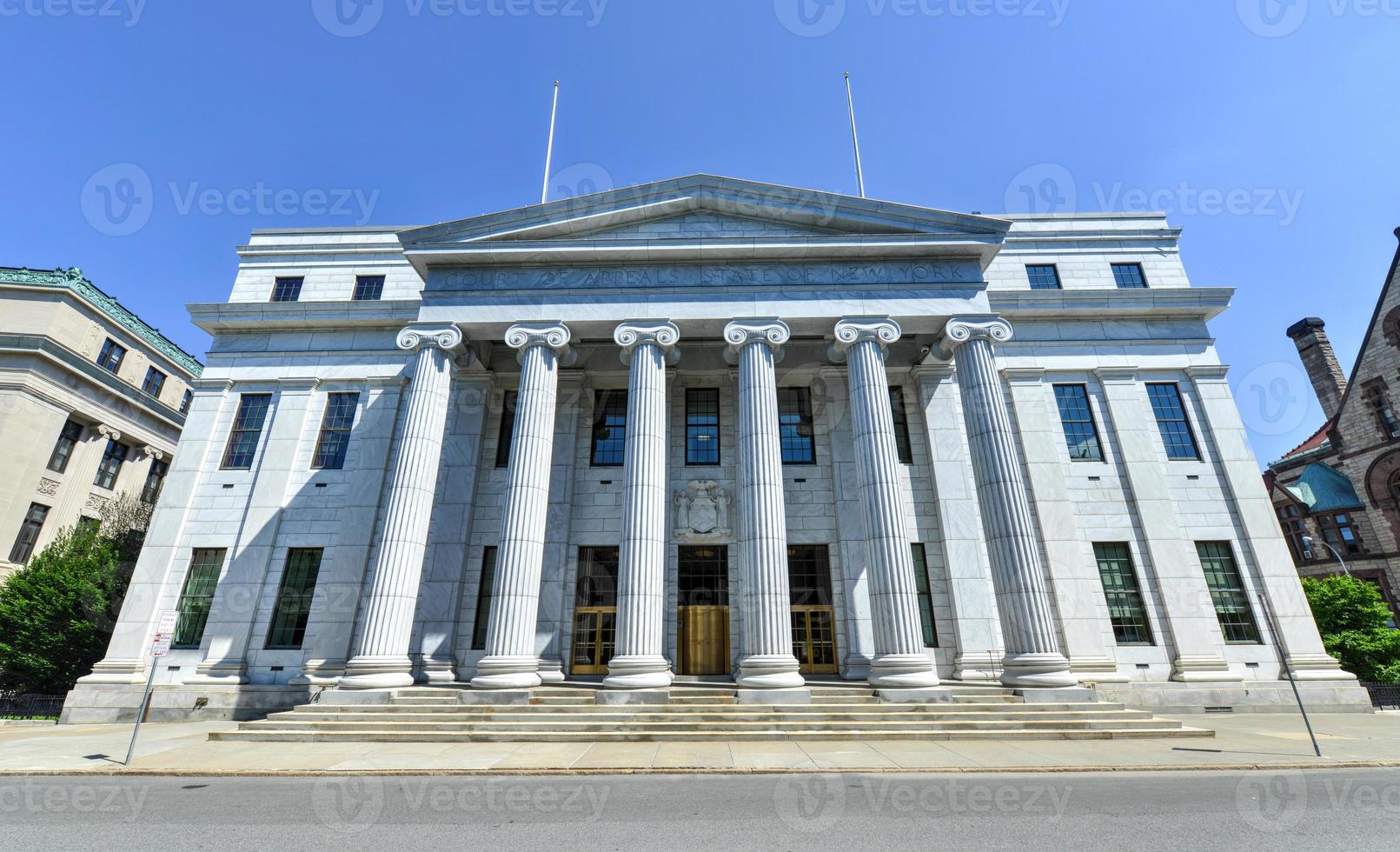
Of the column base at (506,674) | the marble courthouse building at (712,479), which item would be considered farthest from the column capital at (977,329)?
the column base at (506,674)

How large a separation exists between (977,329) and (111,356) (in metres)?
47.9

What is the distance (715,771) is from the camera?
10555mm

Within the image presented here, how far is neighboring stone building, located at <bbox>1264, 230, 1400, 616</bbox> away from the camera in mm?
37000

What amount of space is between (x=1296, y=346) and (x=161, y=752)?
232ft

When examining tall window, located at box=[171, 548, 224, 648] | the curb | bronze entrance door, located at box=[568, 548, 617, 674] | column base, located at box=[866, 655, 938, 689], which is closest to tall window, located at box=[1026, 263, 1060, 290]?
column base, located at box=[866, 655, 938, 689]

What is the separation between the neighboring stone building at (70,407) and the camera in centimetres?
2889

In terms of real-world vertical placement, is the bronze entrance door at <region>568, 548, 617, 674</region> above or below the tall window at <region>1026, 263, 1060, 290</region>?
below

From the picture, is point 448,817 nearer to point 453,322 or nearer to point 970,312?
point 453,322

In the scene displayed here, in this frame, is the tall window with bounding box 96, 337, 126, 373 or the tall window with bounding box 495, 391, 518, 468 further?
the tall window with bounding box 96, 337, 126, 373

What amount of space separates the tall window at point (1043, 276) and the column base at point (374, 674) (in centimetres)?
2801

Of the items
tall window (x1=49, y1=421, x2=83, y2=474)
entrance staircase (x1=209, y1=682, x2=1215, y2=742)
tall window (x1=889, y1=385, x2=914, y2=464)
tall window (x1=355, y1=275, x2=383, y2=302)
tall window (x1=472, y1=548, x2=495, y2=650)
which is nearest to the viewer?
entrance staircase (x1=209, y1=682, x2=1215, y2=742)

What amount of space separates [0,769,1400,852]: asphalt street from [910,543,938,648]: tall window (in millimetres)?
9952

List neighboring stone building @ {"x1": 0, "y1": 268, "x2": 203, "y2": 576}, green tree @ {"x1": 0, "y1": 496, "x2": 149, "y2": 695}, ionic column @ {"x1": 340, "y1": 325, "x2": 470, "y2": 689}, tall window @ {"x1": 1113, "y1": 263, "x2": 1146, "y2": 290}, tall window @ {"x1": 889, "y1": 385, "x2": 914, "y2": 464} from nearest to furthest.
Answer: ionic column @ {"x1": 340, "y1": 325, "x2": 470, "y2": 689}
tall window @ {"x1": 889, "y1": 385, "x2": 914, "y2": 464}
green tree @ {"x1": 0, "y1": 496, "x2": 149, "y2": 695}
tall window @ {"x1": 1113, "y1": 263, "x2": 1146, "y2": 290}
neighboring stone building @ {"x1": 0, "y1": 268, "x2": 203, "y2": 576}

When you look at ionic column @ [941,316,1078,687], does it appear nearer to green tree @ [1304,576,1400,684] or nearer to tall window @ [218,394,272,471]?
green tree @ [1304,576,1400,684]
